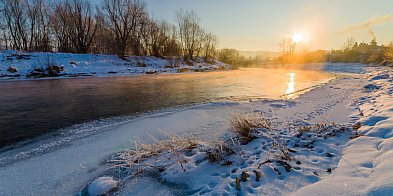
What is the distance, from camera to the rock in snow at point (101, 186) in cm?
322

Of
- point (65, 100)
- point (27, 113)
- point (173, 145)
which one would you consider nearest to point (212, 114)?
point (173, 145)

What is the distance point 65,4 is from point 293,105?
46.5 m

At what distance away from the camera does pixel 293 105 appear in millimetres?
8852

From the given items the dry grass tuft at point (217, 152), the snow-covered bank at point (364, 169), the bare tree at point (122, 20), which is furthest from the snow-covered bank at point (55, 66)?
the snow-covered bank at point (364, 169)

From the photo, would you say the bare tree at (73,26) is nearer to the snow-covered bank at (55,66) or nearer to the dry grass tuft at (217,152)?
the snow-covered bank at (55,66)

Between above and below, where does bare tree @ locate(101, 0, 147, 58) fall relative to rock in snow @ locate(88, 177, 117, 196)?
above

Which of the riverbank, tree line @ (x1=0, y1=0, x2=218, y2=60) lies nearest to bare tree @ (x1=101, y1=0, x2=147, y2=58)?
tree line @ (x1=0, y1=0, x2=218, y2=60)

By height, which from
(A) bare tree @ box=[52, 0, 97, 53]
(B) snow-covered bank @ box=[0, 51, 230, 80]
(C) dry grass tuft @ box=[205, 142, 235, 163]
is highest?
(A) bare tree @ box=[52, 0, 97, 53]

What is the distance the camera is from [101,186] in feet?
10.8

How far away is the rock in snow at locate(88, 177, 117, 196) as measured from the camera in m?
3.22

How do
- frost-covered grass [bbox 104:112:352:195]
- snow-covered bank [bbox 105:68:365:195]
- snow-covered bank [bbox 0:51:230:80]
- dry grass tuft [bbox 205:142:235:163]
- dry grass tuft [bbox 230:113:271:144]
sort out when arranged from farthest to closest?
snow-covered bank [bbox 0:51:230:80], dry grass tuft [bbox 230:113:271:144], dry grass tuft [bbox 205:142:235:163], frost-covered grass [bbox 104:112:352:195], snow-covered bank [bbox 105:68:365:195]

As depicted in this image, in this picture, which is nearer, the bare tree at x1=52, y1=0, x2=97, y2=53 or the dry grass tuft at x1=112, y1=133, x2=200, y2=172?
the dry grass tuft at x1=112, y1=133, x2=200, y2=172

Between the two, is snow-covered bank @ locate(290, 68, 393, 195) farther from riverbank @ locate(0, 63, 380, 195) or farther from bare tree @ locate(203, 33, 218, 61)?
bare tree @ locate(203, 33, 218, 61)

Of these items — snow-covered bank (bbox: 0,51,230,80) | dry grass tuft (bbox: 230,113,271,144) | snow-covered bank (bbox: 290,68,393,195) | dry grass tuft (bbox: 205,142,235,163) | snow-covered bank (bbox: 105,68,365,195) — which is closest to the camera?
snow-covered bank (bbox: 290,68,393,195)
